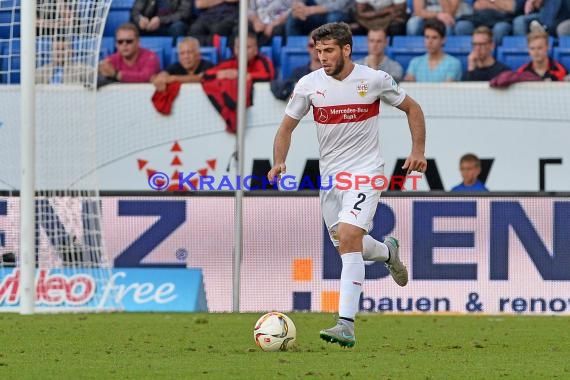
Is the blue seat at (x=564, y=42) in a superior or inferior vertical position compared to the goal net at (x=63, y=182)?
superior

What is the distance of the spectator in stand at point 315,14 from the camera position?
695 inches

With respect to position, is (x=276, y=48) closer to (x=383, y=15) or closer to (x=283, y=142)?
(x=383, y=15)

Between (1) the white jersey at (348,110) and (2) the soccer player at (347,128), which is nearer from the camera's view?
(2) the soccer player at (347,128)

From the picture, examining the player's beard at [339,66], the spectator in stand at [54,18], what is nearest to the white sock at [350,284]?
the player's beard at [339,66]

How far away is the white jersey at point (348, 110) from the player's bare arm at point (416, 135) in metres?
0.08

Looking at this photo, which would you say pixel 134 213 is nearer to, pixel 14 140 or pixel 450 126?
pixel 14 140

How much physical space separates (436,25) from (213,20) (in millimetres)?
3045

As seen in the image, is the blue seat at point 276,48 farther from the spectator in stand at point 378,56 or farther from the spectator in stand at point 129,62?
the spectator in stand at point 129,62

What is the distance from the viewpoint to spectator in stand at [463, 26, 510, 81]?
16531 mm

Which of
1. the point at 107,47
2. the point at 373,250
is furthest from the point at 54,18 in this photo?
the point at 373,250

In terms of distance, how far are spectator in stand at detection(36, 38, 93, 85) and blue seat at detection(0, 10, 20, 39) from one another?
1.69 feet

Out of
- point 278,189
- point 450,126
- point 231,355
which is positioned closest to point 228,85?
point 278,189

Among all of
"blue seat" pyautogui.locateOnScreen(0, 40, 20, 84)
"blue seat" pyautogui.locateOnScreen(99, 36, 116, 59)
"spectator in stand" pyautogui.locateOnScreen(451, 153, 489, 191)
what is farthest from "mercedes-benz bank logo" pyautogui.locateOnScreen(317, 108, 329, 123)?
"blue seat" pyautogui.locateOnScreen(99, 36, 116, 59)

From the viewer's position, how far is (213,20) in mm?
17734
